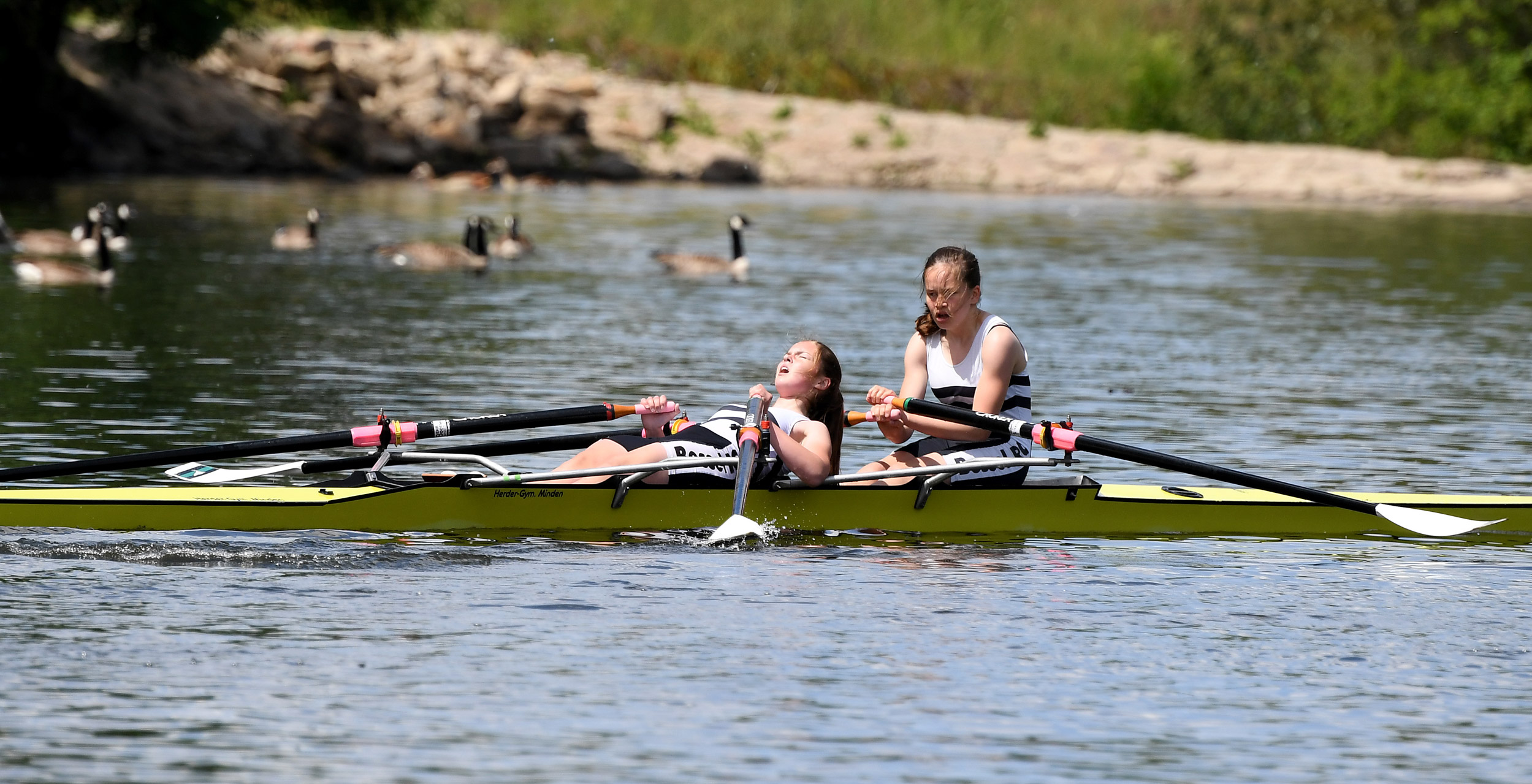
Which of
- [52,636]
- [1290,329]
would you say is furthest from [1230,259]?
[52,636]

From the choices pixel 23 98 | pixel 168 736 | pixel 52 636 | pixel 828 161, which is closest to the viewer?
pixel 168 736

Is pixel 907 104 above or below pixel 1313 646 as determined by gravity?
above

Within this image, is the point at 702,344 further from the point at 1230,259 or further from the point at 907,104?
the point at 907,104

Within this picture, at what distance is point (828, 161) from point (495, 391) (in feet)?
92.3

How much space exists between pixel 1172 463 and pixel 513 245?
16.1 metres

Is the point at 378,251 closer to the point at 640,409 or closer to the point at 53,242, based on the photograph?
the point at 53,242

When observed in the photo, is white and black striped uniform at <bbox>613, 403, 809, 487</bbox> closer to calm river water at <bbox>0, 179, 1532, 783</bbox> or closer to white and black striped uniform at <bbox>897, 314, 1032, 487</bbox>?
calm river water at <bbox>0, 179, 1532, 783</bbox>

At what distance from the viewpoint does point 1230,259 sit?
26.2m

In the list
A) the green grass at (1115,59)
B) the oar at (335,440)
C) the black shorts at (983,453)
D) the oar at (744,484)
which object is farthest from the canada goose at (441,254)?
the green grass at (1115,59)

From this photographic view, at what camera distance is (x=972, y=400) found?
30.8ft

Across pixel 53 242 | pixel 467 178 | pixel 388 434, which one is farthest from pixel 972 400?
pixel 467 178

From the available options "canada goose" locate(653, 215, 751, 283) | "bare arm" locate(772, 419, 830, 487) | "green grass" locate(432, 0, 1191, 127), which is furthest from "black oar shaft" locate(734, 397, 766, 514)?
"green grass" locate(432, 0, 1191, 127)

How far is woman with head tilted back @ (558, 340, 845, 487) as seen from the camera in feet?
29.4

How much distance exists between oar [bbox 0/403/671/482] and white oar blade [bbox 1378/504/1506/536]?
3377 millimetres
